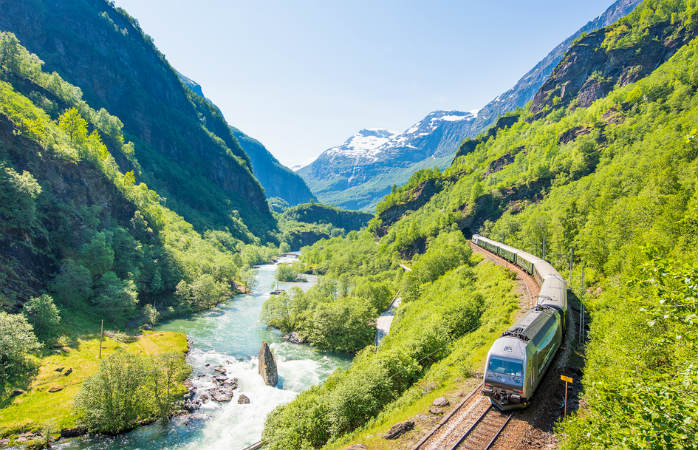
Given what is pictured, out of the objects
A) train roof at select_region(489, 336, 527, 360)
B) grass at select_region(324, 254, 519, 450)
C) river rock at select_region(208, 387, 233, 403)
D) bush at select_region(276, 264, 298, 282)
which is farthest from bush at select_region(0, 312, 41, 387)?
bush at select_region(276, 264, 298, 282)

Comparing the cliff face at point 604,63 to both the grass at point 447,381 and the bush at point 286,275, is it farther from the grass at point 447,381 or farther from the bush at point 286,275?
the bush at point 286,275

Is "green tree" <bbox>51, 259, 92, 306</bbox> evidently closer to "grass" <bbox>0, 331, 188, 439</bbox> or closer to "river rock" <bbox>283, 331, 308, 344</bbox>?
"grass" <bbox>0, 331, 188, 439</bbox>

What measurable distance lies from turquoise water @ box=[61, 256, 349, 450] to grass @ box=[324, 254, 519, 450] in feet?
59.4

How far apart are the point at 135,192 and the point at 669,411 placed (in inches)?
4903

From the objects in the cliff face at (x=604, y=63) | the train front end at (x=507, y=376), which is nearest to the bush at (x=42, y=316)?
the train front end at (x=507, y=376)

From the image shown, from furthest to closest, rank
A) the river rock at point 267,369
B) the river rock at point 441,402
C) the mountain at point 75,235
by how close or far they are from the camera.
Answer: the mountain at point 75,235 → the river rock at point 267,369 → the river rock at point 441,402

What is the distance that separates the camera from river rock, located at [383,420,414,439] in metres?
18.2

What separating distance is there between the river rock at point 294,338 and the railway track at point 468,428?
4589 cm

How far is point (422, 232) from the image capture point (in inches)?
4582

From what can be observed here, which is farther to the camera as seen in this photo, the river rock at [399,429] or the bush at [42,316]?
the bush at [42,316]

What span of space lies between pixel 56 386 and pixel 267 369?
81.0 ft

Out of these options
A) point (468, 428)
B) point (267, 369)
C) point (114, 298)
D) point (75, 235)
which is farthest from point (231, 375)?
point (75, 235)

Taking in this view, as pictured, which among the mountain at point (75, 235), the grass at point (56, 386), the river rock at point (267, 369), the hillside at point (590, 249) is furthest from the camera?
the mountain at point (75, 235)

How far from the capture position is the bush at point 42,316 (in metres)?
47.8
